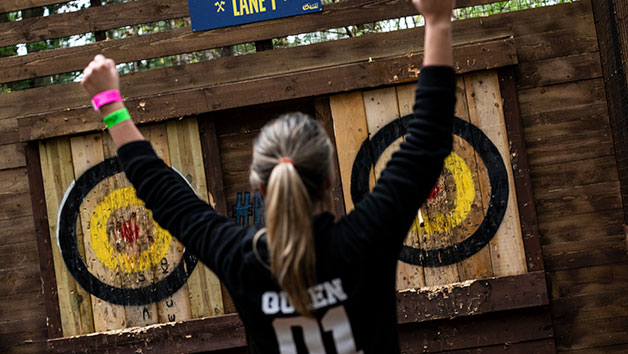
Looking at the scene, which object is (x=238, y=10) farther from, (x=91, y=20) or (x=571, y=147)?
(x=571, y=147)

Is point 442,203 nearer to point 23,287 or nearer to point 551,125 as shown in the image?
point 551,125

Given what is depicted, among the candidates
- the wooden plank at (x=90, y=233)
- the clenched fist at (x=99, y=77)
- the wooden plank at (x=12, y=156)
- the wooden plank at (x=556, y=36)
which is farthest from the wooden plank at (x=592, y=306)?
the wooden plank at (x=12, y=156)

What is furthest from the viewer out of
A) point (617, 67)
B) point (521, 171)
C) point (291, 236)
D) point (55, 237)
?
point (55, 237)

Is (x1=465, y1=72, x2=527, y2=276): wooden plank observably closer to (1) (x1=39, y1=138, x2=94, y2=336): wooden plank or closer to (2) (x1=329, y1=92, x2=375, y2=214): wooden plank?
(2) (x1=329, y1=92, x2=375, y2=214): wooden plank

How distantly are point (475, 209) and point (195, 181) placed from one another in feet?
6.34

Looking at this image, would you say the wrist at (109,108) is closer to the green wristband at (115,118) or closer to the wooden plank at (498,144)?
the green wristband at (115,118)

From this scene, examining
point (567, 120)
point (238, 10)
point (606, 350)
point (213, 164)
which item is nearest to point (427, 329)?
point (606, 350)

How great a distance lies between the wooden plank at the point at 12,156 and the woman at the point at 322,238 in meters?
3.66

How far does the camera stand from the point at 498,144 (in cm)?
449

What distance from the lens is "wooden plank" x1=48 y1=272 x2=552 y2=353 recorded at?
4.40 metres

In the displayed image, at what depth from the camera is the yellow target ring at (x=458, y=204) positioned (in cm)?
449

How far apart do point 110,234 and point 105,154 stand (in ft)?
1.85

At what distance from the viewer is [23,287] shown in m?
4.79

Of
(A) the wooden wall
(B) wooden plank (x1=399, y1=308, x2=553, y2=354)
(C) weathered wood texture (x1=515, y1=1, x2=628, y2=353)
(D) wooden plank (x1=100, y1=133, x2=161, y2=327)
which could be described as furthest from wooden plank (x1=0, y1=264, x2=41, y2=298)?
(C) weathered wood texture (x1=515, y1=1, x2=628, y2=353)
